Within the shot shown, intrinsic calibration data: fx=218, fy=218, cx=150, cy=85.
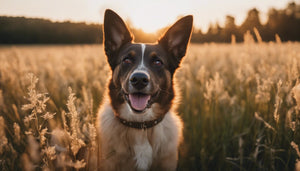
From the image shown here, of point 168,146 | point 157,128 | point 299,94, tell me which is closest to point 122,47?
point 157,128

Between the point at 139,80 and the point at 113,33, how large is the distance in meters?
0.89

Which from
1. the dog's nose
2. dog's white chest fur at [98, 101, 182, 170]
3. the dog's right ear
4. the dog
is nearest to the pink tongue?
the dog

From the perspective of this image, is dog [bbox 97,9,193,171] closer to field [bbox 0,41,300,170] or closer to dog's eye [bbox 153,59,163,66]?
dog's eye [bbox 153,59,163,66]

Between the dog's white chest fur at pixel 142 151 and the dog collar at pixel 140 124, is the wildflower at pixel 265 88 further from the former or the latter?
the dog's white chest fur at pixel 142 151

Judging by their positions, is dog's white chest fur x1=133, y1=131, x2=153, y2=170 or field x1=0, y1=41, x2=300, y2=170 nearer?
field x1=0, y1=41, x2=300, y2=170

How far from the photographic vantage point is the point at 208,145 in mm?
3197

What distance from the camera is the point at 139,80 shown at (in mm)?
2441

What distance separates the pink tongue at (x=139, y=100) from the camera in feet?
8.36

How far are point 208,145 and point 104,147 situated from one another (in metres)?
1.57

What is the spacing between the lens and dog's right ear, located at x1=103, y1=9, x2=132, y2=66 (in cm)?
270

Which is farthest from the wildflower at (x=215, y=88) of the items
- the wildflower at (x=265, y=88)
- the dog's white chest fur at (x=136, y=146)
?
the dog's white chest fur at (x=136, y=146)

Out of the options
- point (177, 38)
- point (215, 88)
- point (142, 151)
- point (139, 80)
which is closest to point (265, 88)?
point (215, 88)

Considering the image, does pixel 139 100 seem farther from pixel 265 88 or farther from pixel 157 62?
pixel 265 88

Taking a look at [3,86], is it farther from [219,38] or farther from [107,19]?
[219,38]
